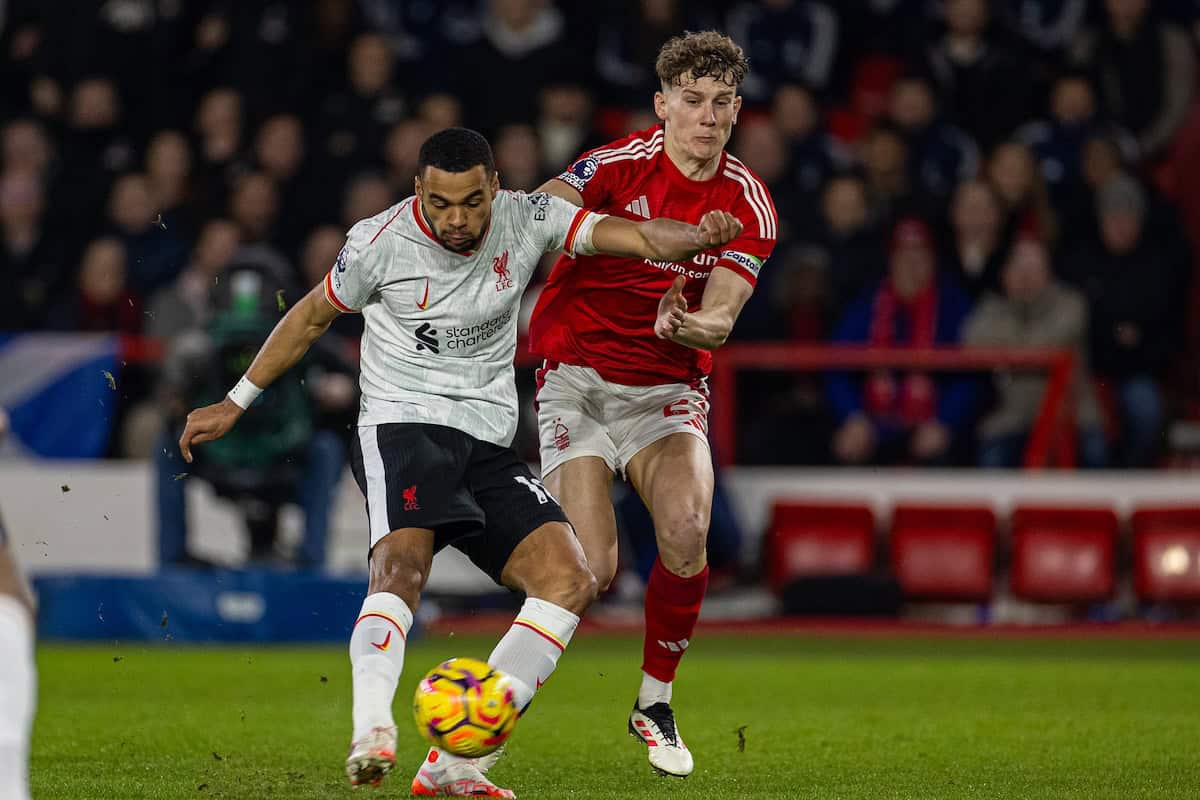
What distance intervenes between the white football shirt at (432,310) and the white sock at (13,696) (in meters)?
2.49

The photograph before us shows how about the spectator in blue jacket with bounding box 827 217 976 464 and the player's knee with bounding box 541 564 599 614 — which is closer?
the player's knee with bounding box 541 564 599 614

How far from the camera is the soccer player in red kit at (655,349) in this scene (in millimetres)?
6621

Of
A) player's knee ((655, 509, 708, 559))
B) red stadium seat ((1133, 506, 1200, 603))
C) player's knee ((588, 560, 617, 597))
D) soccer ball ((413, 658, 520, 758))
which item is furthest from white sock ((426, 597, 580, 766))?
red stadium seat ((1133, 506, 1200, 603))

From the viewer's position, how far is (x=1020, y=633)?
11.8 meters

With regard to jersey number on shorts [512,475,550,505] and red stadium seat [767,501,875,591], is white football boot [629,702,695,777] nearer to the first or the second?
jersey number on shorts [512,475,550,505]

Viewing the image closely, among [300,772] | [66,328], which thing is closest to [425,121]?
[66,328]

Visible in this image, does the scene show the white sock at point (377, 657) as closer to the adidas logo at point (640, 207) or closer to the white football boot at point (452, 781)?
the white football boot at point (452, 781)

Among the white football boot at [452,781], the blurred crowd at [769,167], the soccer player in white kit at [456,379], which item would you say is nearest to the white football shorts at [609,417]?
the soccer player in white kit at [456,379]

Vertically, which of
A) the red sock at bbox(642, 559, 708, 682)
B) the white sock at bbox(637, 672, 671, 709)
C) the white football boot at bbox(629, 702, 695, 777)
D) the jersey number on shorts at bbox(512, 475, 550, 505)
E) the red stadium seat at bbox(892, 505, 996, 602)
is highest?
the jersey number on shorts at bbox(512, 475, 550, 505)

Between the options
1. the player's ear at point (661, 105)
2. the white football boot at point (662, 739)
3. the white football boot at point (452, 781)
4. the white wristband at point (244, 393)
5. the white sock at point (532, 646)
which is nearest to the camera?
the white sock at point (532, 646)

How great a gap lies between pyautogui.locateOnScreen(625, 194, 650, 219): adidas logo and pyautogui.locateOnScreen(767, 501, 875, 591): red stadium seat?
565cm

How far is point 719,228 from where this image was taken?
18.3 feet

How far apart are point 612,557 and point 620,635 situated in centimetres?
515

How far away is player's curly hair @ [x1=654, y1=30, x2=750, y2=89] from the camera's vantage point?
6.59 metres
